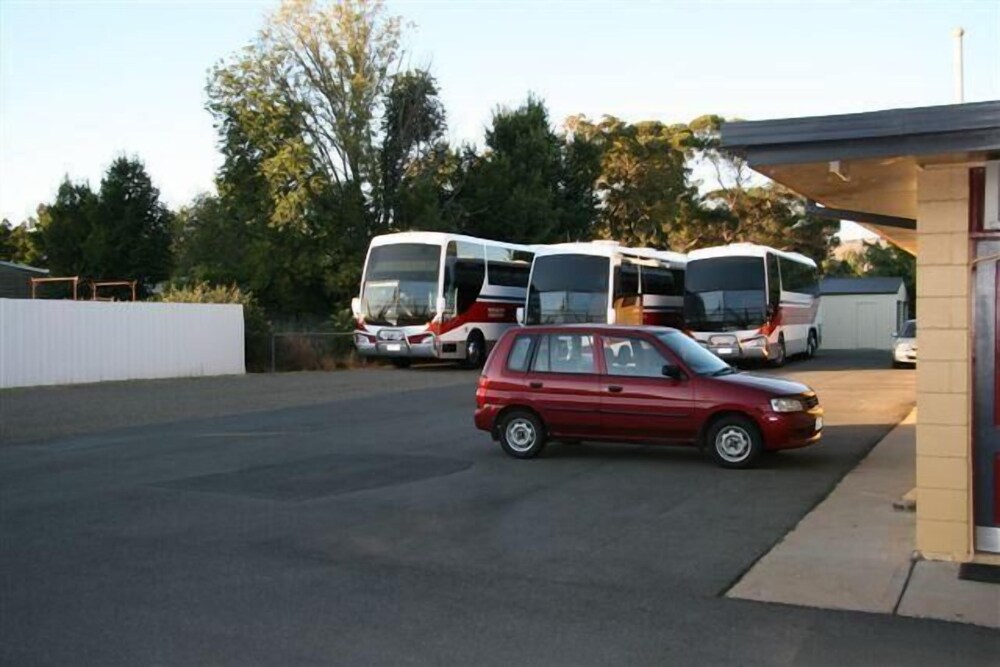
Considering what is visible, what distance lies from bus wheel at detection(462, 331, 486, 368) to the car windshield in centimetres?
1905

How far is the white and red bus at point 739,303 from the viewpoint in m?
30.7

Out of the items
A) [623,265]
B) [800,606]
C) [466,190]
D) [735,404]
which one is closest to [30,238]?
[466,190]

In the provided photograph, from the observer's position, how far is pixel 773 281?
103ft

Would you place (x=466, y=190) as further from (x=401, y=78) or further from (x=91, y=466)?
(x=91, y=466)

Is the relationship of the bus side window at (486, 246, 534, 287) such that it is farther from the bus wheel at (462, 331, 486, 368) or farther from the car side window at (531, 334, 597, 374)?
the car side window at (531, 334, 597, 374)

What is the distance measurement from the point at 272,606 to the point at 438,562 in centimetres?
156

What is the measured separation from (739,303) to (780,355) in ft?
7.23

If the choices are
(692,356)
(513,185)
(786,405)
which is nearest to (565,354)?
(692,356)

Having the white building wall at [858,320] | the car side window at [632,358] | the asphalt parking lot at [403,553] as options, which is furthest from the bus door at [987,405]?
the white building wall at [858,320]

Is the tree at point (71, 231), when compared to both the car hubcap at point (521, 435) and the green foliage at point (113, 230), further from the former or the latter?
the car hubcap at point (521, 435)

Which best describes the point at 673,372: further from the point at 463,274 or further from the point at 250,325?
A: the point at 250,325

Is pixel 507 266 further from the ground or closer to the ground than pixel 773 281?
further from the ground

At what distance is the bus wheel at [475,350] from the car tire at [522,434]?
18.7m

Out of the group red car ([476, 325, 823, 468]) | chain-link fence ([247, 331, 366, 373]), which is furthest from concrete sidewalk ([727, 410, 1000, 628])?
chain-link fence ([247, 331, 366, 373])
